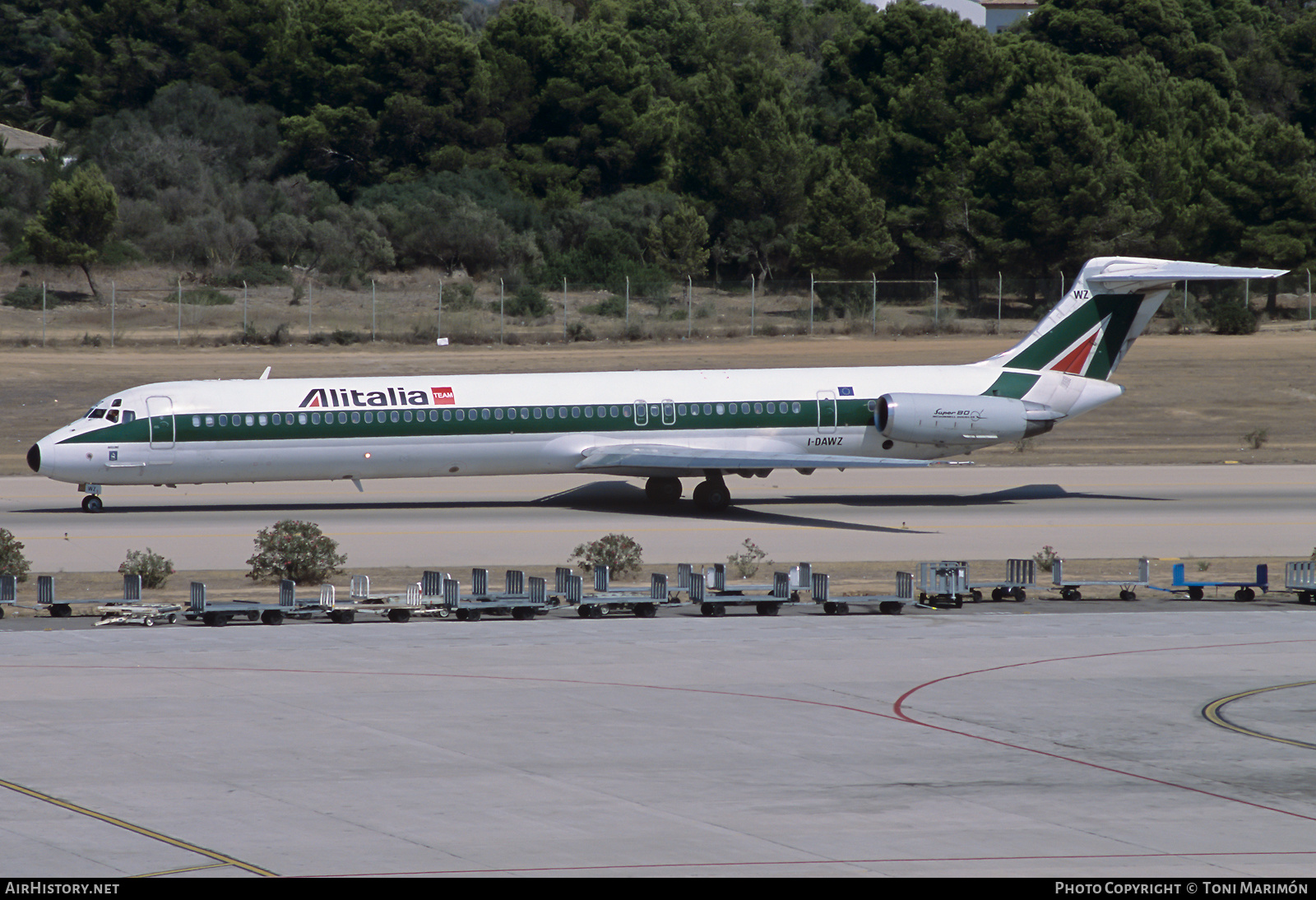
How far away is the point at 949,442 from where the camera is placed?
35.0m

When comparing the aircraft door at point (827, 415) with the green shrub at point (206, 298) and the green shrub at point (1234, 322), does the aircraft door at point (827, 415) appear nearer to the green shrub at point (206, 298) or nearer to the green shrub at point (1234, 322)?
the green shrub at point (206, 298)

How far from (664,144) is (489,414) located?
5573 cm

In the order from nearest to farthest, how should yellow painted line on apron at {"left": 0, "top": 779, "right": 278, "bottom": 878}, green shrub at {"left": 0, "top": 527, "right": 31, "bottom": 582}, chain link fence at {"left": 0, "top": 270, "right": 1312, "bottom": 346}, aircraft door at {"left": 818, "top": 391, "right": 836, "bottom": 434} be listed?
yellow painted line on apron at {"left": 0, "top": 779, "right": 278, "bottom": 878}
green shrub at {"left": 0, "top": 527, "right": 31, "bottom": 582}
aircraft door at {"left": 818, "top": 391, "right": 836, "bottom": 434}
chain link fence at {"left": 0, "top": 270, "right": 1312, "bottom": 346}

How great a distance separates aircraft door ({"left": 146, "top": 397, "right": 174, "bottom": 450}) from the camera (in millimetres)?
31656

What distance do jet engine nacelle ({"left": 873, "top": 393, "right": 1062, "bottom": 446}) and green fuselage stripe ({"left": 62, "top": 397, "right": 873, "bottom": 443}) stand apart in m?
0.76

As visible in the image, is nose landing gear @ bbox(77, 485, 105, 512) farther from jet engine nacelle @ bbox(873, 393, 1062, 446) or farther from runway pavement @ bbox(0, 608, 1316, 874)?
jet engine nacelle @ bbox(873, 393, 1062, 446)

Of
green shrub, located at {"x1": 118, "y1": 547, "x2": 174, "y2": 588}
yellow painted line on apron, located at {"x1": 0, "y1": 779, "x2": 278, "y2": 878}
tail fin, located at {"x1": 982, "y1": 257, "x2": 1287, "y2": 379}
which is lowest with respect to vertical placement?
yellow painted line on apron, located at {"x1": 0, "y1": 779, "x2": 278, "y2": 878}

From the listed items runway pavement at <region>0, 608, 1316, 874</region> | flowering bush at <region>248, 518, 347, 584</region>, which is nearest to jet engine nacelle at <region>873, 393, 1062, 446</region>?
runway pavement at <region>0, 608, 1316, 874</region>

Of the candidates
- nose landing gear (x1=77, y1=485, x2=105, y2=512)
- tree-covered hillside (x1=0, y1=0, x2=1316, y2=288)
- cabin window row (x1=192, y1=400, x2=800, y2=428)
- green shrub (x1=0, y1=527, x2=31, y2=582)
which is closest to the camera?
green shrub (x1=0, y1=527, x2=31, y2=582)

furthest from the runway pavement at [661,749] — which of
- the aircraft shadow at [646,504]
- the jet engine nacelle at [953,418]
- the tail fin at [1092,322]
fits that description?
the tail fin at [1092,322]

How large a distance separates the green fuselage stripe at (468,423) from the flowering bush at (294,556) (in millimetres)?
6634

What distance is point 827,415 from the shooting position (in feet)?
114

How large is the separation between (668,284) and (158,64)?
37109 mm

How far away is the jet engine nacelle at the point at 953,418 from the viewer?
113ft
